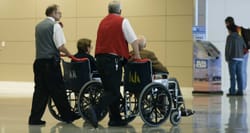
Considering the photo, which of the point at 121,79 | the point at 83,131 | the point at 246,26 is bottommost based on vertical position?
the point at 83,131

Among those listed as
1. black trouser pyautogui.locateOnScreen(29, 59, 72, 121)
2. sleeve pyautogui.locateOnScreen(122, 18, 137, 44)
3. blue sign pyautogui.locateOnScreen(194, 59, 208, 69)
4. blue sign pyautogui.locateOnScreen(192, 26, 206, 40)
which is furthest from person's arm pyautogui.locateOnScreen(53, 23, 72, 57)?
blue sign pyautogui.locateOnScreen(192, 26, 206, 40)

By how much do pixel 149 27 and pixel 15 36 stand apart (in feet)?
12.5

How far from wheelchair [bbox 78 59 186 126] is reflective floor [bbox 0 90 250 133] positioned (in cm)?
14

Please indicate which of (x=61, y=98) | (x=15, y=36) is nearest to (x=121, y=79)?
(x=61, y=98)

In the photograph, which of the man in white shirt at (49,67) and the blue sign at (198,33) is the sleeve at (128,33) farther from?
the blue sign at (198,33)

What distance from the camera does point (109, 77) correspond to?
6656 mm

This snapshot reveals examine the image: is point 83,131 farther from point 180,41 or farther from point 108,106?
point 180,41

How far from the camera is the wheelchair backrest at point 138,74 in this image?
6.66m

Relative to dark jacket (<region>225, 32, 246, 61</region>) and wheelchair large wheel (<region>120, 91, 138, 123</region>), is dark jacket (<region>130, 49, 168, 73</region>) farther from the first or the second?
dark jacket (<region>225, 32, 246, 61</region>)

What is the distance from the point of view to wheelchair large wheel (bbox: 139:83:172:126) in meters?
6.66

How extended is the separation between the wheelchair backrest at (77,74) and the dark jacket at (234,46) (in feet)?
18.7

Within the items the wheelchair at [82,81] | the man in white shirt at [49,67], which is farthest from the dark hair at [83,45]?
the man in white shirt at [49,67]

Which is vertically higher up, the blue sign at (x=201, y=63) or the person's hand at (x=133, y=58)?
the person's hand at (x=133, y=58)

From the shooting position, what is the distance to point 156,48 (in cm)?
1450
